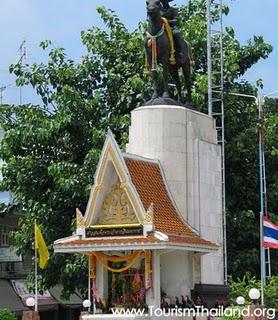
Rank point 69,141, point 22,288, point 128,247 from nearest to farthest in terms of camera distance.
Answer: point 128,247 < point 69,141 < point 22,288

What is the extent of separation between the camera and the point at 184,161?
22922 millimetres

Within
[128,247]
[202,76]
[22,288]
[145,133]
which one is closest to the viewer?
[128,247]

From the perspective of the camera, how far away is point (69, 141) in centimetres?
3244

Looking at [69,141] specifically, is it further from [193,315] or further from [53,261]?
[193,315]

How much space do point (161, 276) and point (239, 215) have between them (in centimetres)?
965

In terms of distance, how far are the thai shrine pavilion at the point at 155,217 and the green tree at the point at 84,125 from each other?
23.1ft

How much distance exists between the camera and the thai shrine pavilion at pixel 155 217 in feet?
69.9

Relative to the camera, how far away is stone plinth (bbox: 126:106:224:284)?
74.7 feet

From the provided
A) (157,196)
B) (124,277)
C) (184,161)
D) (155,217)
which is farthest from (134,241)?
(184,161)

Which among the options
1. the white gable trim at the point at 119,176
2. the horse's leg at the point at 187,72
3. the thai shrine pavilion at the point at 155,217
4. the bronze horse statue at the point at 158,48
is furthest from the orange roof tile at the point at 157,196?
the horse's leg at the point at 187,72

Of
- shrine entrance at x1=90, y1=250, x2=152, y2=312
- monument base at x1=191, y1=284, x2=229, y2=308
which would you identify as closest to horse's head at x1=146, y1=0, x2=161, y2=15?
shrine entrance at x1=90, y1=250, x2=152, y2=312

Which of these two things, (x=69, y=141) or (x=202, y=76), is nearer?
(x=202, y=76)

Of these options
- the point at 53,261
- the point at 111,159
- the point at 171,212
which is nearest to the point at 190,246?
the point at 171,212

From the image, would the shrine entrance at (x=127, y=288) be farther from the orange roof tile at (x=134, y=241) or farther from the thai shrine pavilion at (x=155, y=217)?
the orange roof tile at (x=134, y=241)
